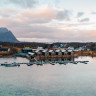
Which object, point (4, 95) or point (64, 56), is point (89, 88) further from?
point (64, 56)

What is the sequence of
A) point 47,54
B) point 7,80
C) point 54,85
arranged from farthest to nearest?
point 47,54, point 7,80, point 54,85

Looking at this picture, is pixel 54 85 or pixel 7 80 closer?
pixel 54 85

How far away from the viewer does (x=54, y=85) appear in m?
9.23

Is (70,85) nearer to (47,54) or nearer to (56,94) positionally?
(56,94)

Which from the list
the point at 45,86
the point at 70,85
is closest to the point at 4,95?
the point at 45,86

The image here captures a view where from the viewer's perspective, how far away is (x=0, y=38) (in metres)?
85.8

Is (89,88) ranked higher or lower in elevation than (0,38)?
lower

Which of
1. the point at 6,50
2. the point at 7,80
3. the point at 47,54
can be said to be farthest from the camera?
the point at 6,50

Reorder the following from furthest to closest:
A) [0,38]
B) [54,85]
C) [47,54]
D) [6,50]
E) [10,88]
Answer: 1. [0,38]
2. [6,50]
3. [47,54]
4. [54,85]
5. [10,88]

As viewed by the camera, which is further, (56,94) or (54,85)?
(54,85)

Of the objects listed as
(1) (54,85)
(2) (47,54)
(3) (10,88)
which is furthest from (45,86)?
(2) (47,54)

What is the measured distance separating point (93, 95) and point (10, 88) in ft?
14.9

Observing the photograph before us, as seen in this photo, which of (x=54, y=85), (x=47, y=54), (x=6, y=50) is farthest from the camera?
(x=6, y=50)

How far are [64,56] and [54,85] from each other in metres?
15.1
